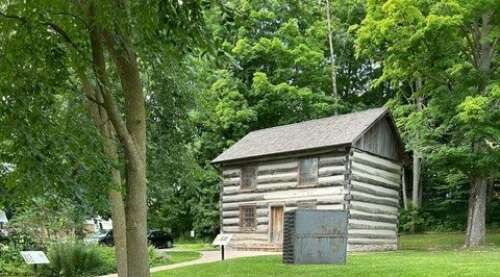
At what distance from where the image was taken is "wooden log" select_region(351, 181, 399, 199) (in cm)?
2501

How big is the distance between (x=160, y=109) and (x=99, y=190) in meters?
6.46

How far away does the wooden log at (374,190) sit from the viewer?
82.1 ft

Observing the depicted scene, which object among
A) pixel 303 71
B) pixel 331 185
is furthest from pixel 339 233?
pixel 303 71

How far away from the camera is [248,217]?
28750 mm

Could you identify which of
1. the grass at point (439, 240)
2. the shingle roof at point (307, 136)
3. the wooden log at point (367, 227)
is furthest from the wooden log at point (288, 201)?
the grass at point (439, 240)

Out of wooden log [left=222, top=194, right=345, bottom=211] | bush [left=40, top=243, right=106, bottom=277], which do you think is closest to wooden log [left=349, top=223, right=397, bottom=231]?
wooden log [left=222, top=194, right=345, bottom=211]

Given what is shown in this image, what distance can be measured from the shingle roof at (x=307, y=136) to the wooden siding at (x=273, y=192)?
1.81 feet

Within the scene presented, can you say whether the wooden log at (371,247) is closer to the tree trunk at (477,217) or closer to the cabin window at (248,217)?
the tree trunk at (477,217)

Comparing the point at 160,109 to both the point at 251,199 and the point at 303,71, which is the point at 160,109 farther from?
the point at 303,71

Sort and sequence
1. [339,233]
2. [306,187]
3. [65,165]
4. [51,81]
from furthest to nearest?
[306,187], [339,233], [51,81], [65,165]

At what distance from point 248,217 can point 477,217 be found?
9702 millimetres

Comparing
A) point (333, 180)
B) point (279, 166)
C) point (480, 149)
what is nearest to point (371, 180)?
point (333, 180)

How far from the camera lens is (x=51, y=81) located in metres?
6.46

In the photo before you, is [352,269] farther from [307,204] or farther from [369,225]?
[369,225]
